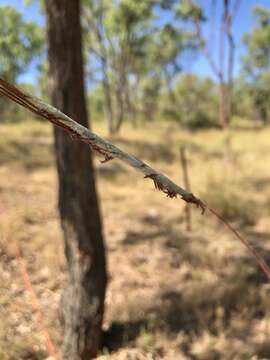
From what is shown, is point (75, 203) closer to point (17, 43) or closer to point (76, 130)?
point (76, 130)

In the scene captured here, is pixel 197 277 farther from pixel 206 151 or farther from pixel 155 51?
pixel 155 51

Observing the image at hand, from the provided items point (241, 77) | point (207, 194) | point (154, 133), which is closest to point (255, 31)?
point (241, 77)

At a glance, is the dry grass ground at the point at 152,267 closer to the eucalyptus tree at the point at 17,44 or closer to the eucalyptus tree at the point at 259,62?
the eucalyptus tree at the point at 17,44

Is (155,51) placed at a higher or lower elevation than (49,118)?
higher

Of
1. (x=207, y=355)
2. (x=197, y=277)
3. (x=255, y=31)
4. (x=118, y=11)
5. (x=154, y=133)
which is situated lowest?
(x=207, y=355)

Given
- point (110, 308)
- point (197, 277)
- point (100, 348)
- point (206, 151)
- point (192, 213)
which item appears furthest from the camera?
point (206, 151)

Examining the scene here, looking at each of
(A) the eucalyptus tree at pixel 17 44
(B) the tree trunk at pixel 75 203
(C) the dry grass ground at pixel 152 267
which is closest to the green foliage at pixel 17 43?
(A) the eucalyptus tree at pixel 17 44

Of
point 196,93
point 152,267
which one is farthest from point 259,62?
point 152,267

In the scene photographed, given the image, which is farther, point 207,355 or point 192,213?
point 192,213
